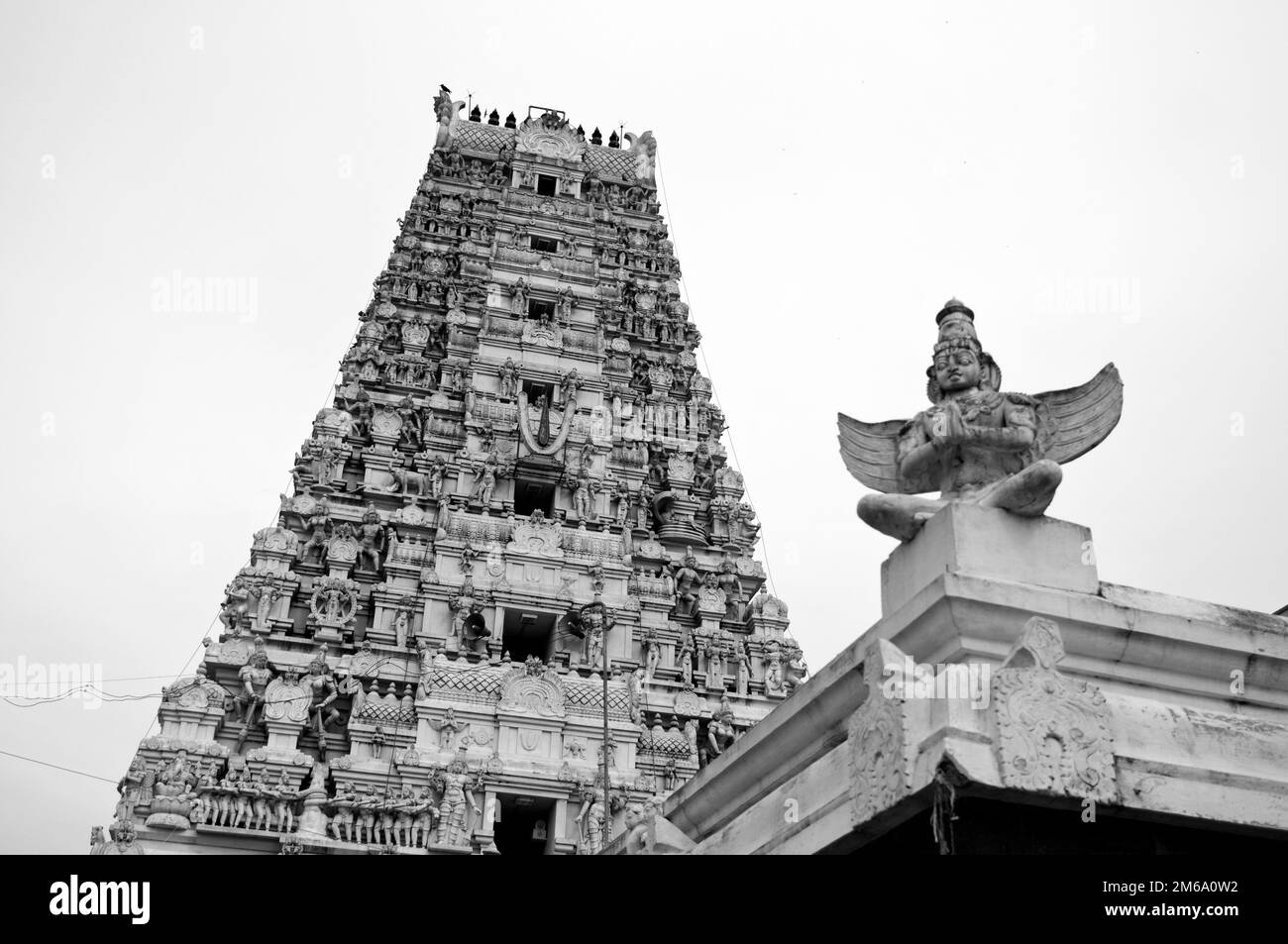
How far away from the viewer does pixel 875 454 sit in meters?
7.54

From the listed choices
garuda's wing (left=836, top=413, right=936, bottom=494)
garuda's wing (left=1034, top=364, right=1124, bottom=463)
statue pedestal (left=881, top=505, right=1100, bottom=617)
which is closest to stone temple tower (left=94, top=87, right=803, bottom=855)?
garuda's wing (left=836, top=413, right=936, bottom=494)

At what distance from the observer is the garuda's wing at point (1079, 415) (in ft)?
22.8

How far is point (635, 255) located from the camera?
36.3 metres

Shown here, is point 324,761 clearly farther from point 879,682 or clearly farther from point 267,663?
point 879,682

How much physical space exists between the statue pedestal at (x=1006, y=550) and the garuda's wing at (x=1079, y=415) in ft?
2.07

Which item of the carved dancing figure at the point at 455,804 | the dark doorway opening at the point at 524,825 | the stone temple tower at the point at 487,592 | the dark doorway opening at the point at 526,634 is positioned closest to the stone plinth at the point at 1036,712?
the stone temple tower at the point at 487,592

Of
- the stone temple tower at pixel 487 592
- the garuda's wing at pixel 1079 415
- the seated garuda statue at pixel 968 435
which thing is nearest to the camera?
the seated garuda statue at pixel 968 435

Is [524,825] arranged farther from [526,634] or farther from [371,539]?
[371,539]

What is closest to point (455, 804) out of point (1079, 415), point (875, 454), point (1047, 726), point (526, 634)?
point (526, 634)

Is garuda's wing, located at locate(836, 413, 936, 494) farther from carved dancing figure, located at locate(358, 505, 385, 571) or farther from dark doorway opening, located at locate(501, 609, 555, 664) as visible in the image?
carved dancing figure, located at locate(358, 505, 385, 571)

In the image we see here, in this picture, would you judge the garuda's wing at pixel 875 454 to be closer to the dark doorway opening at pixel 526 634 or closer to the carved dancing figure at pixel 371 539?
the dark doorway opening at pixel 526 634

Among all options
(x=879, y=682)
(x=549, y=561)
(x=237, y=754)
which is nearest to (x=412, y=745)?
(x=237, y=754)

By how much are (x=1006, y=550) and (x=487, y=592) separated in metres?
19.2

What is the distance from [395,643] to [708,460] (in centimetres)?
921
